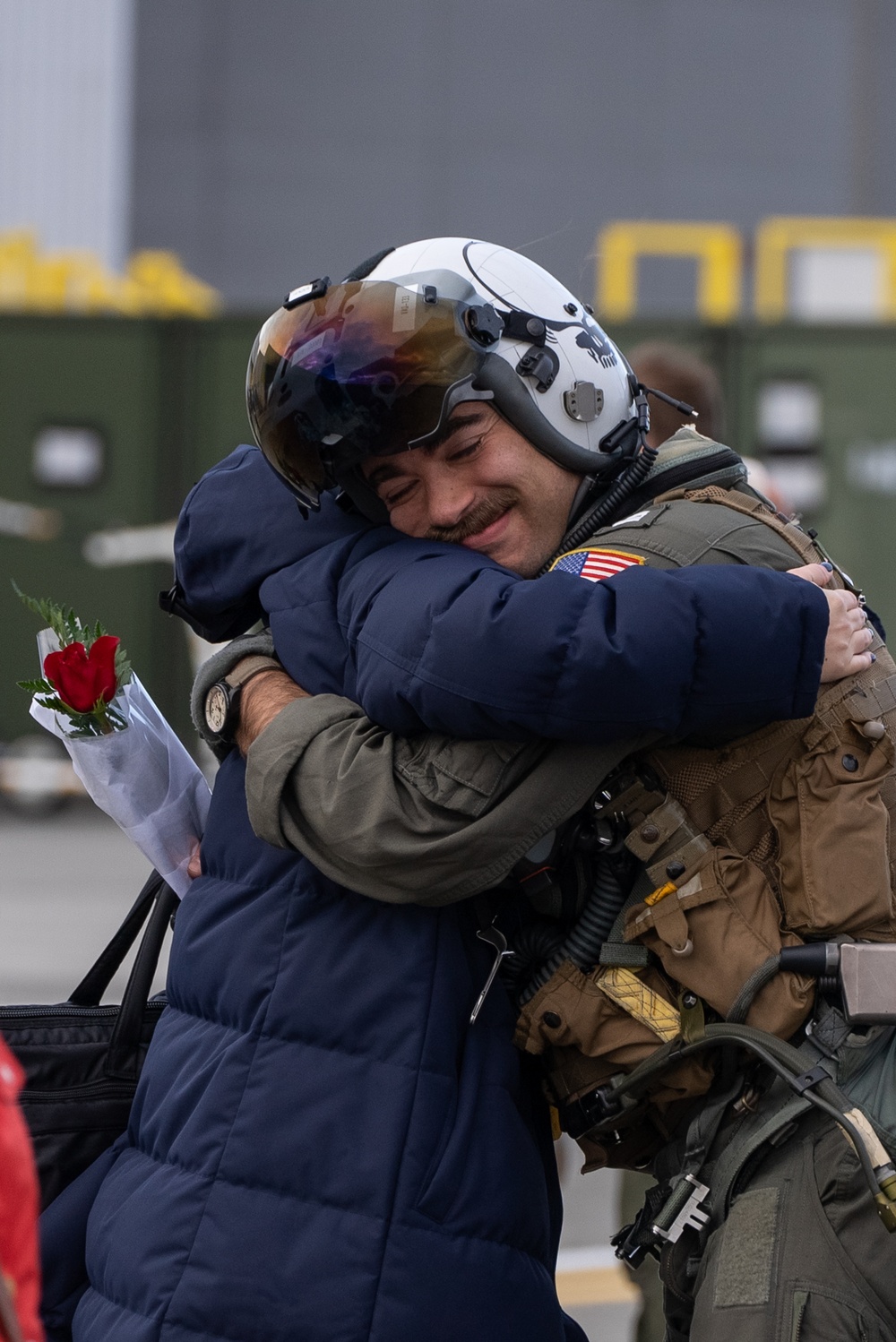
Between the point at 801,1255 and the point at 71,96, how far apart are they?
63.8ft

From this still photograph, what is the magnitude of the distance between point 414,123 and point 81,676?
64.6 ft

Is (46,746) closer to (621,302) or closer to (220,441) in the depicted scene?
(220,441)

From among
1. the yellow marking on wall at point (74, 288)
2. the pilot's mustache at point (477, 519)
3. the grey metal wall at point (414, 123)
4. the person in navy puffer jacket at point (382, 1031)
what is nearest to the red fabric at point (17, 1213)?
the person in navy puffer jacket at point (382, 1031)

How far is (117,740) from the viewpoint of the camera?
223cm

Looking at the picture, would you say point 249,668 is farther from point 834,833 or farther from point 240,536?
point 834,833

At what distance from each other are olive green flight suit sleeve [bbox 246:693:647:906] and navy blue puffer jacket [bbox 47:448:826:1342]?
0.16ft

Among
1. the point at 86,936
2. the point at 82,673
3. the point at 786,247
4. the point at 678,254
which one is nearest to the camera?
the point at 82,673

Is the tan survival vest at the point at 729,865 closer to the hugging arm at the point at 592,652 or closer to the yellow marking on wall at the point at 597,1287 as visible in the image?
the hugging arm at the point at 592,652

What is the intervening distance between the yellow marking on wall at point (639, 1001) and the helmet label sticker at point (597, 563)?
457 mm

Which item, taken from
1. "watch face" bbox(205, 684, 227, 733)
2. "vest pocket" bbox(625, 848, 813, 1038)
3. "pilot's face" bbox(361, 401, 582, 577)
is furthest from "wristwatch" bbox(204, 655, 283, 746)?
"vest pocket" bbox(625, 848, 813, 1038)

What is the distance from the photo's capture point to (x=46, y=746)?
10.6 m

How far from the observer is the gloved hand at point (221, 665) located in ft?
7.08

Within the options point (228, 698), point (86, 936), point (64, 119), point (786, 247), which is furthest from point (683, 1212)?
point (64, 119)

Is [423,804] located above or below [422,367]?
below
